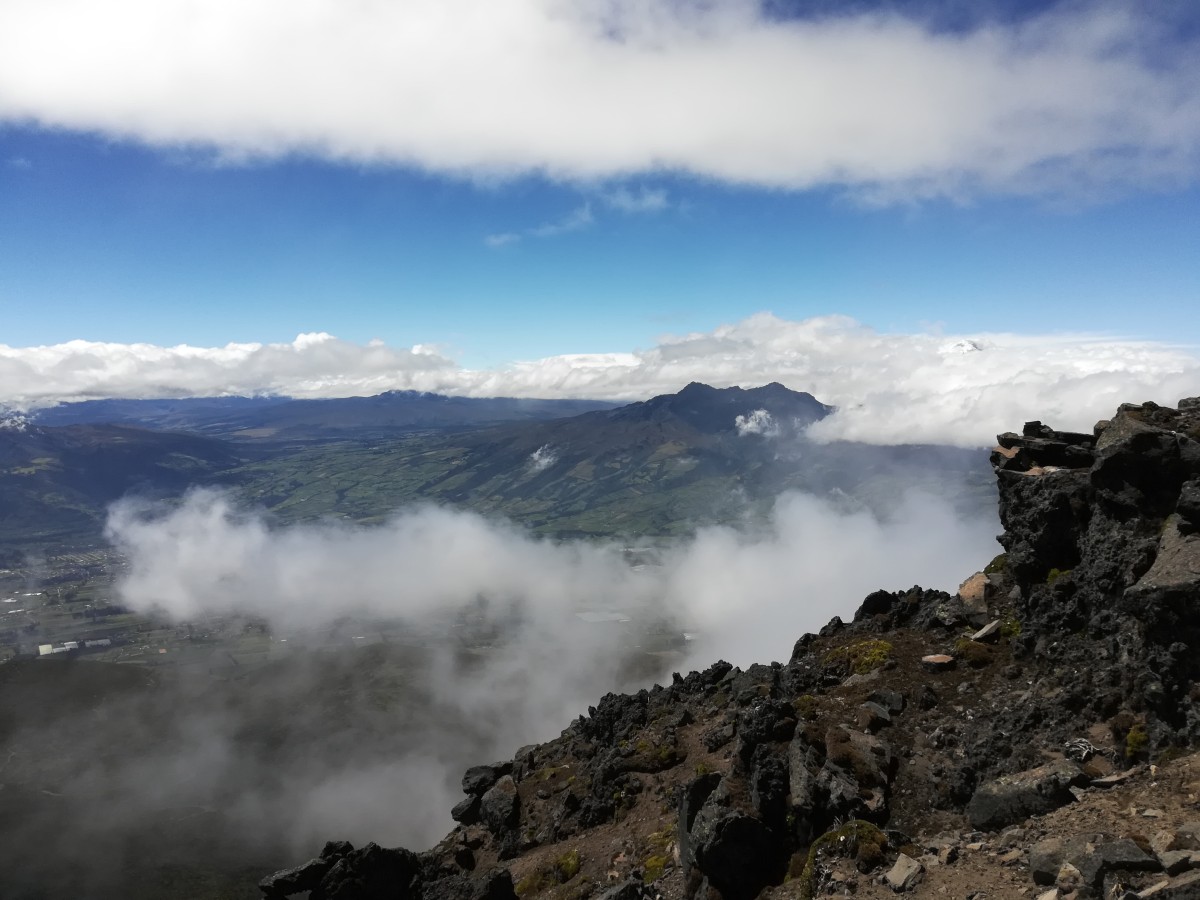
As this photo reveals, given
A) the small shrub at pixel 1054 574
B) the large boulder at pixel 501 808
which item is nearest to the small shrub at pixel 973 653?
the small shrub at pixel 1054 574

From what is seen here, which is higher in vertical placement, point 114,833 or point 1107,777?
point 1107,777

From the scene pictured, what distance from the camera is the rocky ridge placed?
24.5 m

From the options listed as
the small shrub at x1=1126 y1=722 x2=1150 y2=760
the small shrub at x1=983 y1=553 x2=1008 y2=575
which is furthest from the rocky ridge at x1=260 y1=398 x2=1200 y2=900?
the small shrub at x1=983 y1=553 x2=1008 y2=575

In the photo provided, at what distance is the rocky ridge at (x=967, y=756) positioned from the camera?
80.5ft

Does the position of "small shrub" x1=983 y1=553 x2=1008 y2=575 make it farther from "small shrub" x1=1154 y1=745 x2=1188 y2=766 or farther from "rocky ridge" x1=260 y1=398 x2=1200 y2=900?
"small shrub" x1=1154 y1=745 x2=1188 y2=766

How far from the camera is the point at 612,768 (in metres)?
53.0

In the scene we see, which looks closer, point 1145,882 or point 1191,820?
point 1145,882

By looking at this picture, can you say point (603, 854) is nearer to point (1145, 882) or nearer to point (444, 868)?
point (444, 868)

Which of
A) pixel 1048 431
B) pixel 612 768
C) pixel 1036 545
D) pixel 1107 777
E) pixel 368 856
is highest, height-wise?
pixel 1048 431

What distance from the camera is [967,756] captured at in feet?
108

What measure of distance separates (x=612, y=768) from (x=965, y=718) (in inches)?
1091

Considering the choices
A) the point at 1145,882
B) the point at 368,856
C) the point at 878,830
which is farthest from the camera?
the point at 368,856

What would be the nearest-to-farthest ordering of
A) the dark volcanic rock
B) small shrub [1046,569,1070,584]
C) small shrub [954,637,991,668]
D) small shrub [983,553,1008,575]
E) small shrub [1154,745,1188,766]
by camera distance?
1. small shrub [1154,745,1188,766]
2. small shrub [1046,569,1070,584]
3. small shrub [954,637,991,668]
4. the dark volcanic rock
5. small shrub [983,553,1008,575]

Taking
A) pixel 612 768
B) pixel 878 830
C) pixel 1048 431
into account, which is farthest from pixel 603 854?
pixel 1048 431
